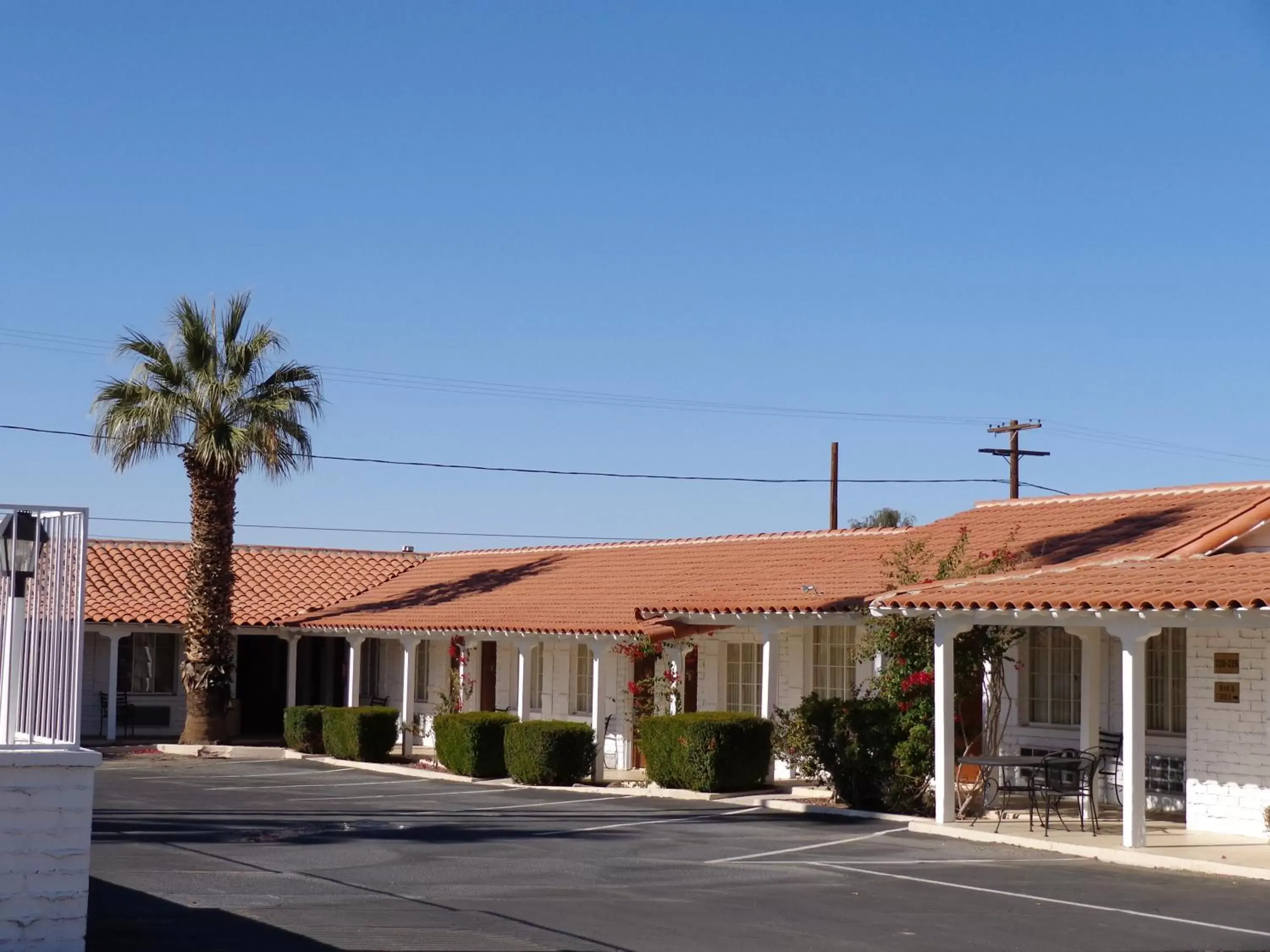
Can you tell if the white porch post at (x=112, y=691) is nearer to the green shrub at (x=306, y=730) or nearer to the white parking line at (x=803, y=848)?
the green shrub at (x=306, y=730)

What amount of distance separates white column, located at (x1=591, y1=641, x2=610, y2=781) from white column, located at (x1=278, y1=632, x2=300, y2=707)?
31.5 feet

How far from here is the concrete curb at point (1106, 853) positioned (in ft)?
47.9

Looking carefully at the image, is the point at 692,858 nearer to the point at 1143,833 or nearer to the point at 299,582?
the point at 1143,833

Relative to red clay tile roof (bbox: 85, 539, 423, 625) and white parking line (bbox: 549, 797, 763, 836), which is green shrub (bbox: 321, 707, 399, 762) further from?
white parking line (bbox: 549, 797, 763, 836)

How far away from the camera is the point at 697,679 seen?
86.9 feet

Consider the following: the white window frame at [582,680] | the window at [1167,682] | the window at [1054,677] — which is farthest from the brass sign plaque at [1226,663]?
the white window frame at [582,680]

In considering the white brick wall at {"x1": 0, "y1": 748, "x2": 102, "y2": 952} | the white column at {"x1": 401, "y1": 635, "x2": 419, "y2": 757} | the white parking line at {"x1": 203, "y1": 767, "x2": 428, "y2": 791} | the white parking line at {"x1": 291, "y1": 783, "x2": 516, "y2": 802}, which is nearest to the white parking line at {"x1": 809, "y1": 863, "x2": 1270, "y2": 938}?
the white brick wall at {"x1": 0, "y1": 748, "x2": 102, "y2": 952}

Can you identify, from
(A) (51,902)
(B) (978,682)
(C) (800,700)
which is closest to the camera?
(A) (51,902)

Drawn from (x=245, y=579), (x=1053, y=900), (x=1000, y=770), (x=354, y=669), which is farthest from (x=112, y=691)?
(x=1053, y=900)

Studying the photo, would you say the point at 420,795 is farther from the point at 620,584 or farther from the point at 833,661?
the point at 620,584

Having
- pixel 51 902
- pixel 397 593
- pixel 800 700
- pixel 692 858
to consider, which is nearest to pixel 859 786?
pixel 800 700

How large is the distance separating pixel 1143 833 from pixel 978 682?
402 cm

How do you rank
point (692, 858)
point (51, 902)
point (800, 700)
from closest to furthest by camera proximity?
point (51, 902), point (692, 858), point (800, 700)

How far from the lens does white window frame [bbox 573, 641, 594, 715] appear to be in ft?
93.9
